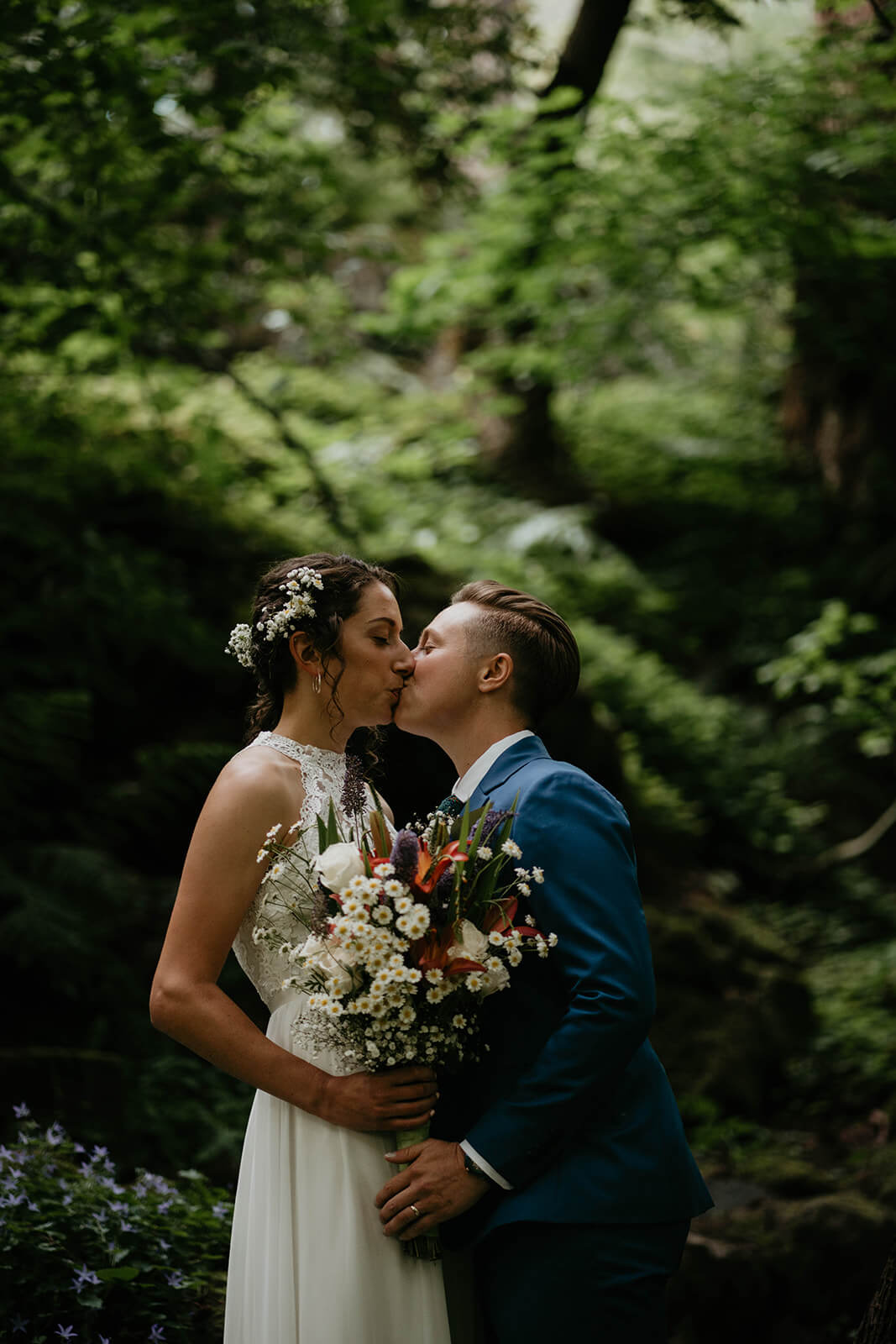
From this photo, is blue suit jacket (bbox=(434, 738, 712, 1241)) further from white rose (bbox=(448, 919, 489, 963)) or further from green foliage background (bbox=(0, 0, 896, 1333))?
green foliage background (bbox=(0, 0, 896, 1333))


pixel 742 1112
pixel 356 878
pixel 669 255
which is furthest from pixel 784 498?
pixel 356 878

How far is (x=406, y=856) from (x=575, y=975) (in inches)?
17.5

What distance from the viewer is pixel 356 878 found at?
76.3 inches

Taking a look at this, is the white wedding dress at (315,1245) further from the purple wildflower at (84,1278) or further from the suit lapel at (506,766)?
the purple wildflower at (84,1278)

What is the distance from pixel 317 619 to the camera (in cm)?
262

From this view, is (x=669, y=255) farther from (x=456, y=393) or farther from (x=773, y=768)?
(x=456, y=393)

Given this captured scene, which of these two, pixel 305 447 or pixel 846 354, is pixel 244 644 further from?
pixel 846 354

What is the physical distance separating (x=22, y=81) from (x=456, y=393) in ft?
26.1

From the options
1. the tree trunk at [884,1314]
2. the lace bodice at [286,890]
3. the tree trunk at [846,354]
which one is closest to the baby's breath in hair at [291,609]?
the lace bodice at [286,890]

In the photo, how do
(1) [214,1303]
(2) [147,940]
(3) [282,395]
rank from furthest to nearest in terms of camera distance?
(3) [282,395] < (2) [147,940] < (1) [214,1303]

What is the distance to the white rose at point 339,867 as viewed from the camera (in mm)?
1996

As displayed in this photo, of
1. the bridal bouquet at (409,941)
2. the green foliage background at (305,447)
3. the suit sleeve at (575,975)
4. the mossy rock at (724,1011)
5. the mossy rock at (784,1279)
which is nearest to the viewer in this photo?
the bridal bouquet at (409,941)

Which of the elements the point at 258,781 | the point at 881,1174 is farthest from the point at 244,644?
the point at 881,1174

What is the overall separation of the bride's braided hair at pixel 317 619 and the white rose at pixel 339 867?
2.27 ft
